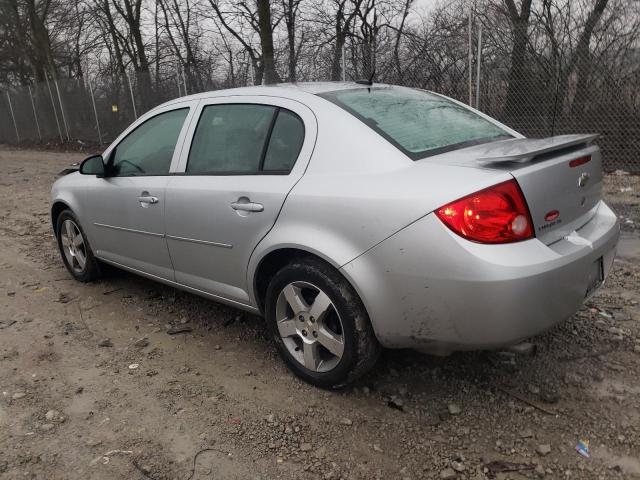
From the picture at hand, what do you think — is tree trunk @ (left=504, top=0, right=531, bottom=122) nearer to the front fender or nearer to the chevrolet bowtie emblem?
the chevrolet bowtie emblem

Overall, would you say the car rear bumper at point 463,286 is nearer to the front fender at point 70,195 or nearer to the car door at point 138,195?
the car door at point 138,195

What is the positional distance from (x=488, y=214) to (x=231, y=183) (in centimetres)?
147

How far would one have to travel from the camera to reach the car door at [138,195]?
11.5 ft

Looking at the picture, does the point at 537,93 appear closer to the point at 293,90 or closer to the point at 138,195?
the point at 293,90

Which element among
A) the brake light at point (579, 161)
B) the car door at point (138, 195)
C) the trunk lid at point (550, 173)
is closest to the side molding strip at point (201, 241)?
the car door at point (138, 195)

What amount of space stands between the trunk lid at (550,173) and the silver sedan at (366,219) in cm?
1

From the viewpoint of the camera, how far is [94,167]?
12.9ft

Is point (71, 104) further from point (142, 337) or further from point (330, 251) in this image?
point (330, 251)

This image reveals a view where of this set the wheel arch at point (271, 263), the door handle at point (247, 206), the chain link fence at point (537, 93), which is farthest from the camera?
the chain link fence at point (537, 93)

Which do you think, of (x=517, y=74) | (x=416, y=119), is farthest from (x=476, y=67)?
(x=416, y=119)

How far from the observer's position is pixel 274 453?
2.38m

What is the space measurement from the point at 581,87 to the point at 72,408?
26.7 ft

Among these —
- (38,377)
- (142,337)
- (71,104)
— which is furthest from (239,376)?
(71,104)

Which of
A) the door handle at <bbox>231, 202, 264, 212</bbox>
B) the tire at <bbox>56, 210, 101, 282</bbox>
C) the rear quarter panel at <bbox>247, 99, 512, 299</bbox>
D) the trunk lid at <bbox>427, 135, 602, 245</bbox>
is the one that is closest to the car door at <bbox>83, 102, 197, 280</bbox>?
the tire at <bbox>56, 210, 101, 282</bbox>
